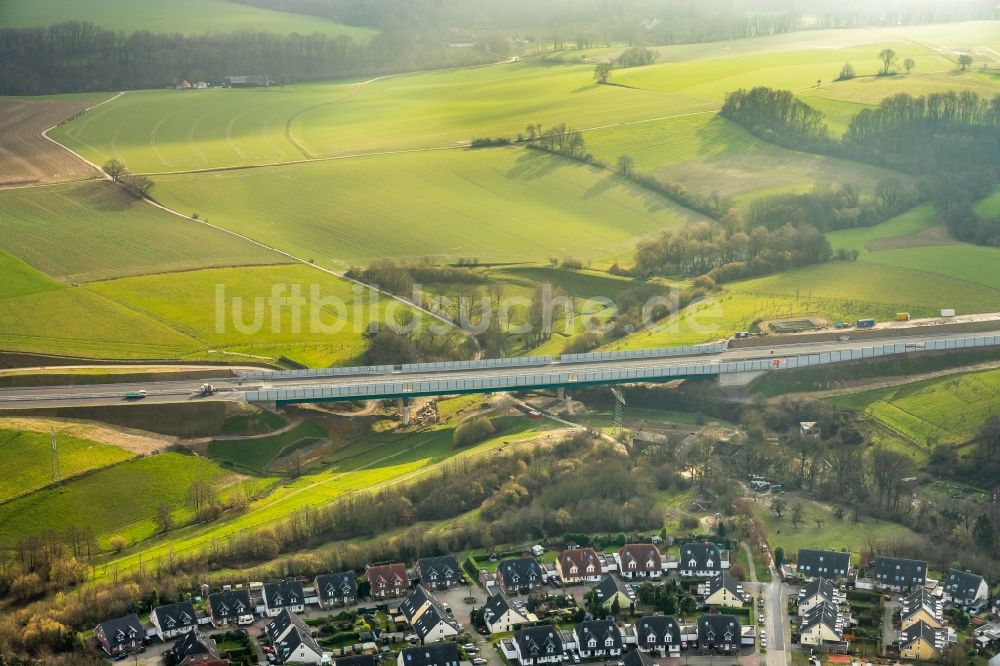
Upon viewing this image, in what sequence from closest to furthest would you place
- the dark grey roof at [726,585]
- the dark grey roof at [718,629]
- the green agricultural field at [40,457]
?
the dark grey roof at [718,629]
the dark grey roof at [726,585]
the green agricultural field at [40,457]

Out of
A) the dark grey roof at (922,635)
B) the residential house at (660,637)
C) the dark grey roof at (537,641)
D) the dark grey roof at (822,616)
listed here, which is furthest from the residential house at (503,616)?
the dark grey roof at (922,635)

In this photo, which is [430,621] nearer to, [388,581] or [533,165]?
[388,581]

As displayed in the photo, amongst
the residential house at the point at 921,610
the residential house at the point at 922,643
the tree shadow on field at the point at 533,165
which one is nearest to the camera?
the residential house at the point at 922,643

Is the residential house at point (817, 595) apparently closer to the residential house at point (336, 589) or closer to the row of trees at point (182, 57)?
the residential house at point (336, 589)

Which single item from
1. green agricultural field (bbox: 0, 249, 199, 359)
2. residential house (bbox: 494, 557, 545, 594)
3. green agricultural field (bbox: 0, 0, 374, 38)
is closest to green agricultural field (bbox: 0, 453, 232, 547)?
green agricultural field (bbox: 0, 249, 199, 359)

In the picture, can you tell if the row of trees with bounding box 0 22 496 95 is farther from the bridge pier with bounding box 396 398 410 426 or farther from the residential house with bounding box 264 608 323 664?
the residential house with bounding box 264 608 323 664

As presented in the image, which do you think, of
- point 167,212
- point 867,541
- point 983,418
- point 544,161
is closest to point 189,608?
point 867,541

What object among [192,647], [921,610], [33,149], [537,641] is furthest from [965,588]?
[33,149]

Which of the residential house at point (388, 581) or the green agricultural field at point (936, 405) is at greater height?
the green agricultural field at point (936, 405)
